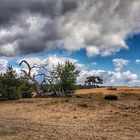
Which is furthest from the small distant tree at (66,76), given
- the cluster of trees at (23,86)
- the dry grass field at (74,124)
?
the dry grass field at (74,124)

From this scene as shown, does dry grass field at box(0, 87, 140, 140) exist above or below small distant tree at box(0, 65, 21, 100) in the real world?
below

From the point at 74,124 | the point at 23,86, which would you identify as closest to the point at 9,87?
the point at 23,86

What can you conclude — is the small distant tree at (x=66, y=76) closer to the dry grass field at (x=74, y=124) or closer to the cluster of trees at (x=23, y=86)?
the cluster of trees at (x=23, y=86)

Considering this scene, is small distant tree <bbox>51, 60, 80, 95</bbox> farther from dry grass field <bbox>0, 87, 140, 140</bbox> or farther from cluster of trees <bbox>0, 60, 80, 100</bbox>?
dry grass field <bbox>0, 87, 140, 140</bbox>

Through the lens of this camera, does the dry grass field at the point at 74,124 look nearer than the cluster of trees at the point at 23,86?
Yes

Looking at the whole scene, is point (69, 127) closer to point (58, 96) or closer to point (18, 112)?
point (18, 112)

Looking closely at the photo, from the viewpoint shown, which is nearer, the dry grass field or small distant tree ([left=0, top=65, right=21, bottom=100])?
the dry grass field

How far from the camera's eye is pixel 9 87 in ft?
146

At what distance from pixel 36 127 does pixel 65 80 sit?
32.2 metres

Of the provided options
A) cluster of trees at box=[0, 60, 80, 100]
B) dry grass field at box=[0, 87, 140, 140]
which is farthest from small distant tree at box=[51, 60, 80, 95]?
dry grass field at box=[0, 87, 140, 140]

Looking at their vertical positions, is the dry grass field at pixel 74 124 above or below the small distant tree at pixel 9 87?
below

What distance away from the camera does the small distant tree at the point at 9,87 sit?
145ft

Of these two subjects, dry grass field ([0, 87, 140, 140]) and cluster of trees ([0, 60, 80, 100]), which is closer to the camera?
dry grass field ([0, 87, 140, 140])

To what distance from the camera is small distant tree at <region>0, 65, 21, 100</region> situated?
44250mm
